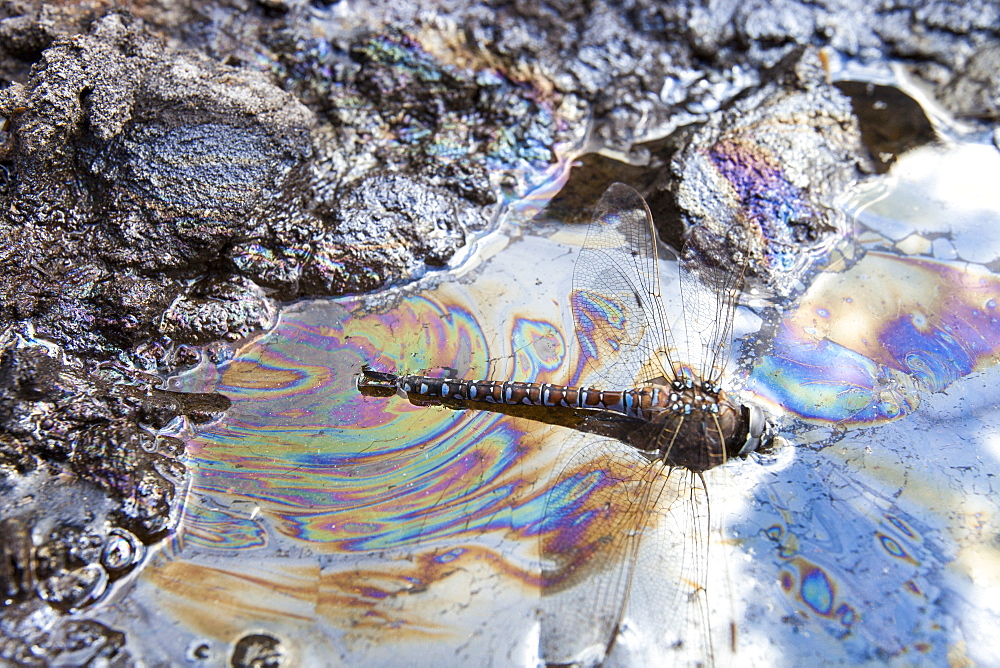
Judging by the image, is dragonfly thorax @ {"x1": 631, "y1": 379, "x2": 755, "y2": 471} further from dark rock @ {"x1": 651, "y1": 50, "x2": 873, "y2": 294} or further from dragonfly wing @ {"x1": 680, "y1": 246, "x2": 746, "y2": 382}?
dark rock @ {"x1": 651, "y1": 50, "x2": 873, "y2": 294}

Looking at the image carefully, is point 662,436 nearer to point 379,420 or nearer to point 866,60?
point 379,420

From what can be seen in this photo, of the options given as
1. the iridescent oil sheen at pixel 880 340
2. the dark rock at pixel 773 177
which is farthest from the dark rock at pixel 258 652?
the dark rock at pixel 773 177

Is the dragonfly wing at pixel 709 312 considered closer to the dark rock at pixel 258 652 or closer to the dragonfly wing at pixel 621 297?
the dragonfly wing at pixel 621 297

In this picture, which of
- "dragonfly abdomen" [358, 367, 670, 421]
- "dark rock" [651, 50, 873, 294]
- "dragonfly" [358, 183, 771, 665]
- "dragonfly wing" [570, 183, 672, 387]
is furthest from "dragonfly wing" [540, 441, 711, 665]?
"dark rock" [651, 50, 873, 294]

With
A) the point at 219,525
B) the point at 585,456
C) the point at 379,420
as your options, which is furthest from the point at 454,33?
the point at 219,525

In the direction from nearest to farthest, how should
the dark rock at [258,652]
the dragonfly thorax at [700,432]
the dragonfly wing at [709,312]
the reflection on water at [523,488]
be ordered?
1. the dark rock at [258,652]
2. the reflection on water at [523,488]
3. the dragonfly thorax at [700,432]
4. the dragonfly wing at [709,312]

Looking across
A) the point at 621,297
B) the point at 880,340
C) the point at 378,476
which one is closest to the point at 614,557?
the point at 378,476
